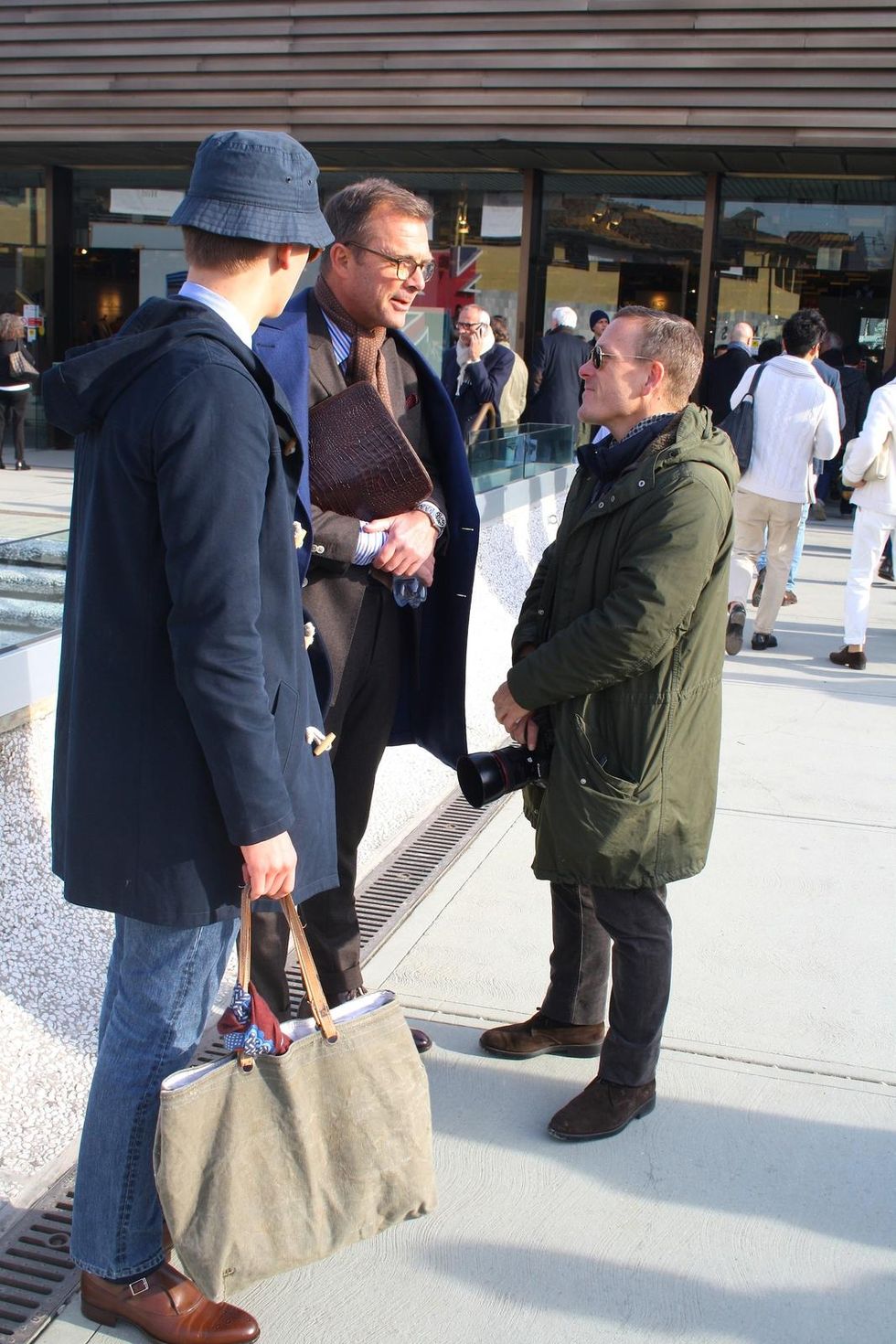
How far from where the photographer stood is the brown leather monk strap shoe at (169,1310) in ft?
7.37

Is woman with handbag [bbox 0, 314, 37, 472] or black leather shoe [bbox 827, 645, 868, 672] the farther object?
woman with handbag [bbox 0, 314, 37, 472]

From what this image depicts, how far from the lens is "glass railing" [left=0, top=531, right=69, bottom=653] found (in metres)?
3.25

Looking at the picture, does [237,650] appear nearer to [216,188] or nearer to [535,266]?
[216,188]

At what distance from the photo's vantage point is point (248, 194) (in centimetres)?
206

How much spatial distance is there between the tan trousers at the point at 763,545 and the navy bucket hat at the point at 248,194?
5963mm

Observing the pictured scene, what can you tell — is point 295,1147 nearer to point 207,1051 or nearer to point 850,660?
point 207,1051

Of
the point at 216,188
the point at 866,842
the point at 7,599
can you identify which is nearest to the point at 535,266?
the point at 866,842

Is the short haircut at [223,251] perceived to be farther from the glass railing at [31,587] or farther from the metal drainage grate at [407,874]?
the metal drainage grate at [407,874]

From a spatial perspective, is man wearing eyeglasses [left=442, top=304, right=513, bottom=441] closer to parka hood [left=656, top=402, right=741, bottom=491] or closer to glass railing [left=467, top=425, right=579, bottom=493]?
glass railing [left=467, top=425, right=579, bottom=493]

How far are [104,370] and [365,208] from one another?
1056 millimetres

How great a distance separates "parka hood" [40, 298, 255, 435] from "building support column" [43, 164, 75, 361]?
51.0 feet

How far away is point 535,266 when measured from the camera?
14.9m

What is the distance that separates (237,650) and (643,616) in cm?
108

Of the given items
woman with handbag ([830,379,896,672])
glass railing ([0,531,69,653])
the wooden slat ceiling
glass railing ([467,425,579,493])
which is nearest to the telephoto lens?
glass railing ([0,531,69,653])
